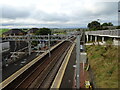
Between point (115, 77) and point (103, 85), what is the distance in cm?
147

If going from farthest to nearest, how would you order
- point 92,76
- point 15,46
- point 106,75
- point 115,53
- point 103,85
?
point 15,46
point 115,53
point 92,76
point 106,75
point 103,85

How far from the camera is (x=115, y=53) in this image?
14.4m

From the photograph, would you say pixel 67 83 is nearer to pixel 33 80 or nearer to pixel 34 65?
pixel 33 80

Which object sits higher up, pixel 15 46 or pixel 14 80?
pixel 15 46

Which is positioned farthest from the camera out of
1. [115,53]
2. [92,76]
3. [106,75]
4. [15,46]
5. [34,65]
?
[15,46]

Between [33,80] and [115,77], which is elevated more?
[115,77]

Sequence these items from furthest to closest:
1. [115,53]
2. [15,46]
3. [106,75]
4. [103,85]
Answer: [15,46], [115,53], [106,75], [103,85]

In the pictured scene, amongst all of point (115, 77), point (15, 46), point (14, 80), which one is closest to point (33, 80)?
point (14, 80)

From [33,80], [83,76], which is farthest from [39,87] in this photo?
[83,76]

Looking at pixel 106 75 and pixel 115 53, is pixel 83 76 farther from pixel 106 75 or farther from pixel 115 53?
pixel 115 53

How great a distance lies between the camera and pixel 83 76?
41.4 feet

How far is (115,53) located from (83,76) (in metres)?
4.64

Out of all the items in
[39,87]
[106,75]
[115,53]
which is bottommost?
[39,87]

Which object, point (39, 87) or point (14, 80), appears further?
point (14, 80)
